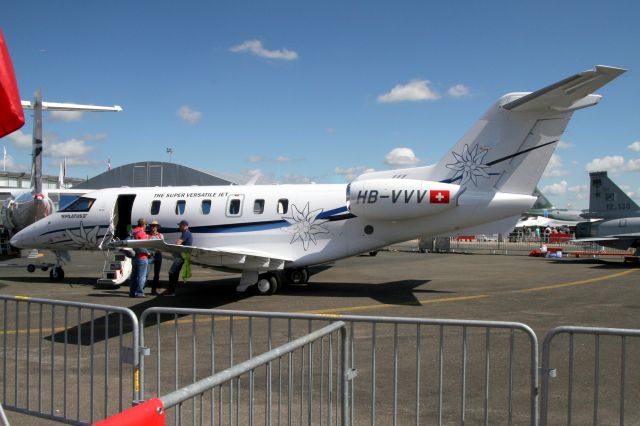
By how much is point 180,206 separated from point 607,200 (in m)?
20.8

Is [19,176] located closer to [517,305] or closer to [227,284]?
[227,284]

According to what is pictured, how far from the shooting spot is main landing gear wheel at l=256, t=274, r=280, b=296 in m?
13.8

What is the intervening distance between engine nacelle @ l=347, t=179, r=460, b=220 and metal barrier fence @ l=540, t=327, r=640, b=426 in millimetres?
5081

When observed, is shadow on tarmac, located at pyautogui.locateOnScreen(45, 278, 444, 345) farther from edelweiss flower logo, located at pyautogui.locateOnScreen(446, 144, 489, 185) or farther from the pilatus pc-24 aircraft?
edelweiss flower logo, located at pyautogui.locateOnScreen(446, 144, 489, 185)

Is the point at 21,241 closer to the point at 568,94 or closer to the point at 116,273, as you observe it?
the point at 116,273

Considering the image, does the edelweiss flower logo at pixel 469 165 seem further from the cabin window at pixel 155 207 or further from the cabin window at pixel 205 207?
the cabin window at pixel 155 207

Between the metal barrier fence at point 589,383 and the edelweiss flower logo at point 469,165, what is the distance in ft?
17.3

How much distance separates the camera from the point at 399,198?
12781mm

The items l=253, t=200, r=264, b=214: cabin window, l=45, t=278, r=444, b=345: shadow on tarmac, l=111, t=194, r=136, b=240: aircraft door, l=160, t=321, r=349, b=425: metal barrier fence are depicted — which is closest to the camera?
l=160, t=321, r=349, b=425: metal barrier fence

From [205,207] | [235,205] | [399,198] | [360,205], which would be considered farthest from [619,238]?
[205,207]

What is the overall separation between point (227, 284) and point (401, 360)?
9935 millimetres

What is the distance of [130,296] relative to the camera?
13617 mm

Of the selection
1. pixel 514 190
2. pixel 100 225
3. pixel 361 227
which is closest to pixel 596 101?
pixel 514 190

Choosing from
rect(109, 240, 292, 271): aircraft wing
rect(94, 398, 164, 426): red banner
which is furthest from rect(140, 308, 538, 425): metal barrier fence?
rect(109, 240, 292, 271): aircraft wing
